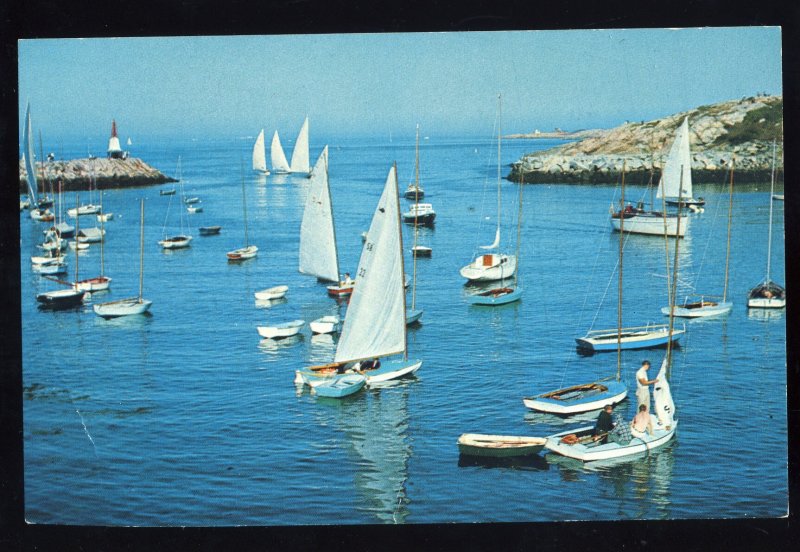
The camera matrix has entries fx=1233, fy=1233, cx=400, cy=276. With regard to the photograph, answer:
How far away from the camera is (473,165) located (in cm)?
3522

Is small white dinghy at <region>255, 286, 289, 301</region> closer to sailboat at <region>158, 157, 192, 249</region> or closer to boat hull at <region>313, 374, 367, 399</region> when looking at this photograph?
sailboat at <region>158, 157, 192, 249</region>

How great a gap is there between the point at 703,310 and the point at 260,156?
43.9 feet

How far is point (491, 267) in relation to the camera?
121 ft

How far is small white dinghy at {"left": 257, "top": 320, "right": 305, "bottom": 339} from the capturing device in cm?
3438

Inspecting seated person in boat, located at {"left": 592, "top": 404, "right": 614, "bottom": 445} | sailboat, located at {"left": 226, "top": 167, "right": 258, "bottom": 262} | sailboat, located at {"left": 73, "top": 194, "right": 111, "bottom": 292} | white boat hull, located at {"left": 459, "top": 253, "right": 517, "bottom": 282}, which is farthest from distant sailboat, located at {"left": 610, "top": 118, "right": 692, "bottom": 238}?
sailboat, located at {"left": 73, "top": 194, "right": 111, "bottom": 292}

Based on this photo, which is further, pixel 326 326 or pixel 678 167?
pixel 678 167

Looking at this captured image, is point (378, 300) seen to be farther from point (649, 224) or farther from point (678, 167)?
point (649, 224)

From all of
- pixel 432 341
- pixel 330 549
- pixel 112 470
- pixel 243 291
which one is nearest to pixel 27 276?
pixel 243 291

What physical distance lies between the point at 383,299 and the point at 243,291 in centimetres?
669

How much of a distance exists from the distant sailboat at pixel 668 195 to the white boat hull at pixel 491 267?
369 cm

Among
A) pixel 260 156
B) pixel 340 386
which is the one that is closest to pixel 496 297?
pixel 340 386

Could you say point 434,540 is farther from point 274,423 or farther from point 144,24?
point 144,24

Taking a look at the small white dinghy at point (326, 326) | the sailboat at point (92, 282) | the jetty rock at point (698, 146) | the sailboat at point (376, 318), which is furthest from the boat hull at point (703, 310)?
the sailboat at point (92, 282)

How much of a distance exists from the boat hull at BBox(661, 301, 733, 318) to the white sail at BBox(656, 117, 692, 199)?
10.7 ft
